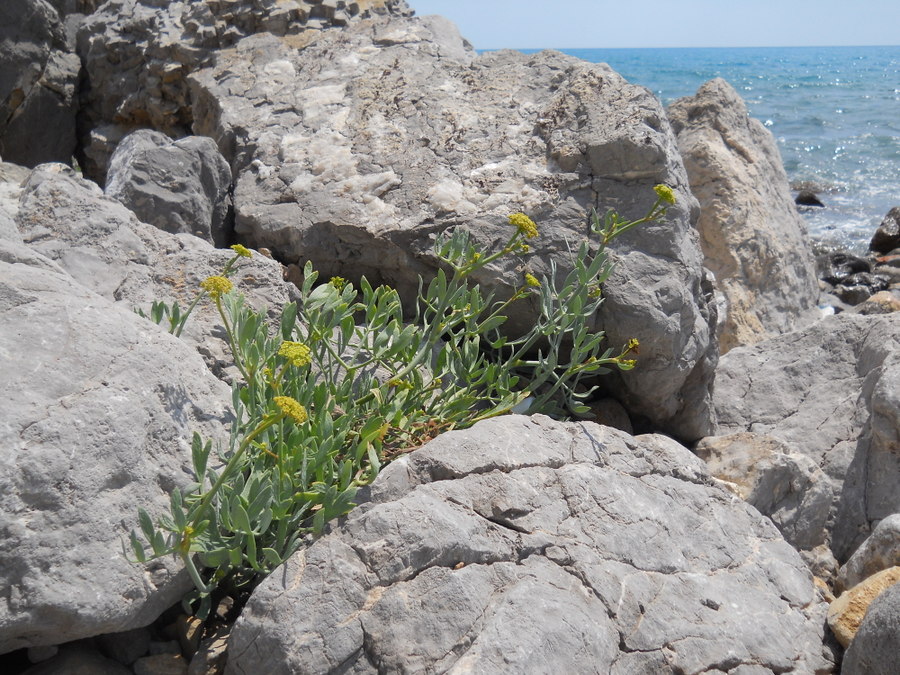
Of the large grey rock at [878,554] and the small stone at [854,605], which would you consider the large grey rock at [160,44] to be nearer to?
the large grey rock at [878,554]

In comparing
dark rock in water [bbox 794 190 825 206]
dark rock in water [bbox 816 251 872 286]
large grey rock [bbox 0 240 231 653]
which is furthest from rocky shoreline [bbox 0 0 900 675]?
dark rock in water [bbox 794 190 825 206]

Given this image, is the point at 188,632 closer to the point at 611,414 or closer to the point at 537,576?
the point at 537,576

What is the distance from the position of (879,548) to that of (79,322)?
312 cm

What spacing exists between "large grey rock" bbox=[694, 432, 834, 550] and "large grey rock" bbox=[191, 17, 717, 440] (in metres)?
0.51

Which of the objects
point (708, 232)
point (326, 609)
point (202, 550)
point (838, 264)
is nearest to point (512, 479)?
point (326, 609)

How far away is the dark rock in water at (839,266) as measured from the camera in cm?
1227

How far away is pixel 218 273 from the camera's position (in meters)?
3.94

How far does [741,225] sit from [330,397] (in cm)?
446

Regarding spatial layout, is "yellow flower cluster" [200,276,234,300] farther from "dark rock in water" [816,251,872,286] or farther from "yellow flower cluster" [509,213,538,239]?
"dark rock in water" [816,251,872,286]

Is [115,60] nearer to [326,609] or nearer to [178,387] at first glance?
[178,387]

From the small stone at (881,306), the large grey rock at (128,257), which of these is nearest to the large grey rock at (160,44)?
the large grey rock at (128,257)

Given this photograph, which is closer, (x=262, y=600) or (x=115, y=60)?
(x=262, y=600)

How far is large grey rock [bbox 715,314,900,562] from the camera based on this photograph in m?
4.13

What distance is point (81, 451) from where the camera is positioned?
2.56m
